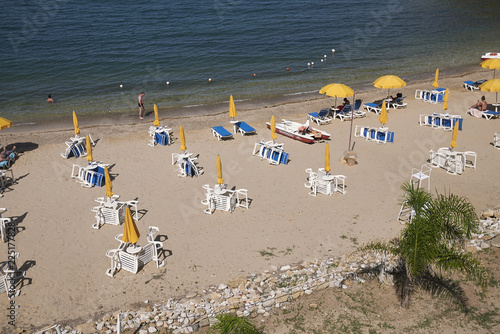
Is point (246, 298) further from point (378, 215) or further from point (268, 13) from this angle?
point (268, 13)

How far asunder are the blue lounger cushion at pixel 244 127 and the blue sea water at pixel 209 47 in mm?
6160

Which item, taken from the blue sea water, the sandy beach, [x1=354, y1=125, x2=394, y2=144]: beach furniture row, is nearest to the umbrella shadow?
the sandy beach

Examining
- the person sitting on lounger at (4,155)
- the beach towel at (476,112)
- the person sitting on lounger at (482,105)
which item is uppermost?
the person sitting on lounger at (4,155)

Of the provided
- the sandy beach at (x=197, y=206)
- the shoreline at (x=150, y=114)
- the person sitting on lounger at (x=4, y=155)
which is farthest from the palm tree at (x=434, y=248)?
the shoreline at (x=150, y=114)

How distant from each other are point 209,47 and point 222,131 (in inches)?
831

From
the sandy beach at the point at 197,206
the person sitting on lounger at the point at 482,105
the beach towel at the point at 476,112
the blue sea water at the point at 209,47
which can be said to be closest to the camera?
the sandy beach at the point at 197,206

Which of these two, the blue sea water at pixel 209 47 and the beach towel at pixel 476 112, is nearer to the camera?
the beach towel at pixel 476 112

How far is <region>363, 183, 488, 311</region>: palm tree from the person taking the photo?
31.6 ft

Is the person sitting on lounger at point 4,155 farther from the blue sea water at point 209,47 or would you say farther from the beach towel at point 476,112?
the beach towel at point 476,112

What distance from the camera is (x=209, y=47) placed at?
40156mm

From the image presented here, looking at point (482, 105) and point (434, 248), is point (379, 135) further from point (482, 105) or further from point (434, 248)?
point (434, 248)

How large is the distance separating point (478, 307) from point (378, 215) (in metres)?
Result: 4.42

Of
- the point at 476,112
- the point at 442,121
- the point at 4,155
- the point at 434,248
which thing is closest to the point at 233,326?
the point at 434,248

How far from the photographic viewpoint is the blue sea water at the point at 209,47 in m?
30.6
